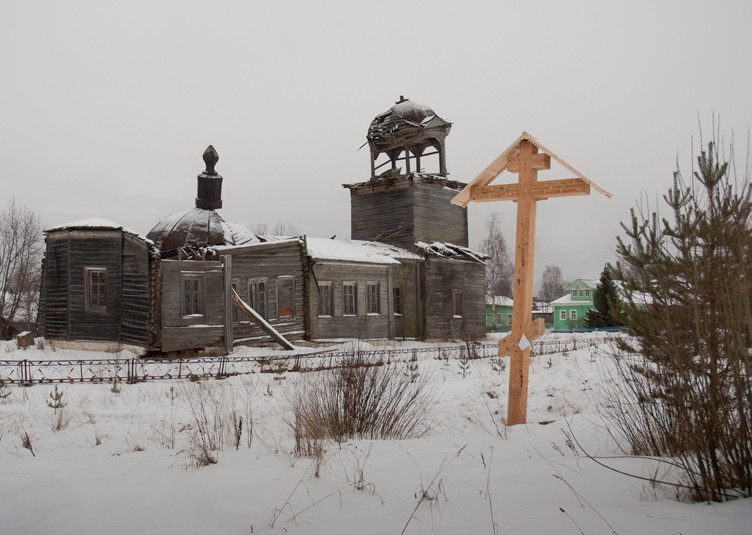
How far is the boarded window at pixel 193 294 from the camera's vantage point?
1967 cm

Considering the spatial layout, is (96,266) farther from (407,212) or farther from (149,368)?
(407,212)

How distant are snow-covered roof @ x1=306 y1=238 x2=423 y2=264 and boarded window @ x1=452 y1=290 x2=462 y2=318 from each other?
2.55 metres

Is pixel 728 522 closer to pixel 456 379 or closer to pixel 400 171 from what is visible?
pixel 456 379

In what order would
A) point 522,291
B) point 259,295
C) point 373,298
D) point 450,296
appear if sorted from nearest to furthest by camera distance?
point 522,291
point 259,295
point 373,298
point 450,296

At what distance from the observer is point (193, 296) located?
19.9m

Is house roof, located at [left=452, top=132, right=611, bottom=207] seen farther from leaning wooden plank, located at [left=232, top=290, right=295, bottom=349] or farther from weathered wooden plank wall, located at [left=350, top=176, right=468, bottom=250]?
weathered wooden plank wall, located at [left=350, top=176, right=468, bottom=250]

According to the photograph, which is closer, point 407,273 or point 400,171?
point 407,273

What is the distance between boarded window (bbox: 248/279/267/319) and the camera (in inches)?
865

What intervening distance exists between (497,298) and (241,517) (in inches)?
2321

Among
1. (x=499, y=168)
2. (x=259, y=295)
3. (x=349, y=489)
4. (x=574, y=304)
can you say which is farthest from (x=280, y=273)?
(x=574, y=304)

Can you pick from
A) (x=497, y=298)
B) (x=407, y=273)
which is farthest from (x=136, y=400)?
(x=497, y=298)

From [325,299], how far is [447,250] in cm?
725

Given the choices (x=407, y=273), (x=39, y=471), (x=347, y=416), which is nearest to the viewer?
(x=39, y=471)

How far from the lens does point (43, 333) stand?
2125cm
